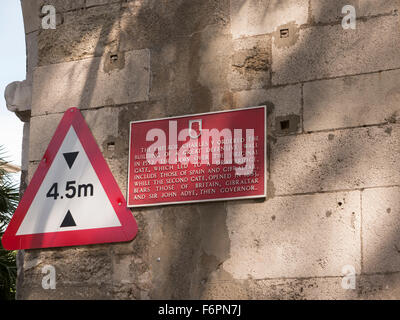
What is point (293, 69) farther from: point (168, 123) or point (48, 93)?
point (48, 93)

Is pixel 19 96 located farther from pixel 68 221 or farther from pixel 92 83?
pixel 68 221

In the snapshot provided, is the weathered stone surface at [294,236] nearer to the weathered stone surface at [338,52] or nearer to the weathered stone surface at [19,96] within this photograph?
the weathered stone surface at [338,52]

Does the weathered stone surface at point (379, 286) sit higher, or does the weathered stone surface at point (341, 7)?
the weathered stone surface at point (341, 7)

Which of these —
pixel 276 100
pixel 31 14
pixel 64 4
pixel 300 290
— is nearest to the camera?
pixel 300 290

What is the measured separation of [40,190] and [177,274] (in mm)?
1436

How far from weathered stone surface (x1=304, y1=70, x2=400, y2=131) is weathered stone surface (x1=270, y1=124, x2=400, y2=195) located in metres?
0.07

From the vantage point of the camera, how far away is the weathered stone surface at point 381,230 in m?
5.11

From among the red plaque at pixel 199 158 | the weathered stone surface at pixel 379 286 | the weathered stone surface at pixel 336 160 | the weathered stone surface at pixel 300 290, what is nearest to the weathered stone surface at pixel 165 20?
the red plaque at pixel 199 158

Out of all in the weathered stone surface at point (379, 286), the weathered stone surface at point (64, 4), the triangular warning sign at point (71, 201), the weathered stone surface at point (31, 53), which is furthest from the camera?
the weathered stone surface at point (31, 53)

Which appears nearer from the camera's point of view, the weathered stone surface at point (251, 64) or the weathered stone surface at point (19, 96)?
the weathered stone surface at point (251, 64)

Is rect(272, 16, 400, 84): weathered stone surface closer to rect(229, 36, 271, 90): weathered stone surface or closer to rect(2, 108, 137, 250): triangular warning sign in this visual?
rect(229, 36, 271, 90): weathered stone surface

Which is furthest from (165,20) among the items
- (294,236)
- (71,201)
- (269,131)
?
(294,236)

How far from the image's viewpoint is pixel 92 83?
6441mm

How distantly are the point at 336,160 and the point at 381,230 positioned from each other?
589 mm
